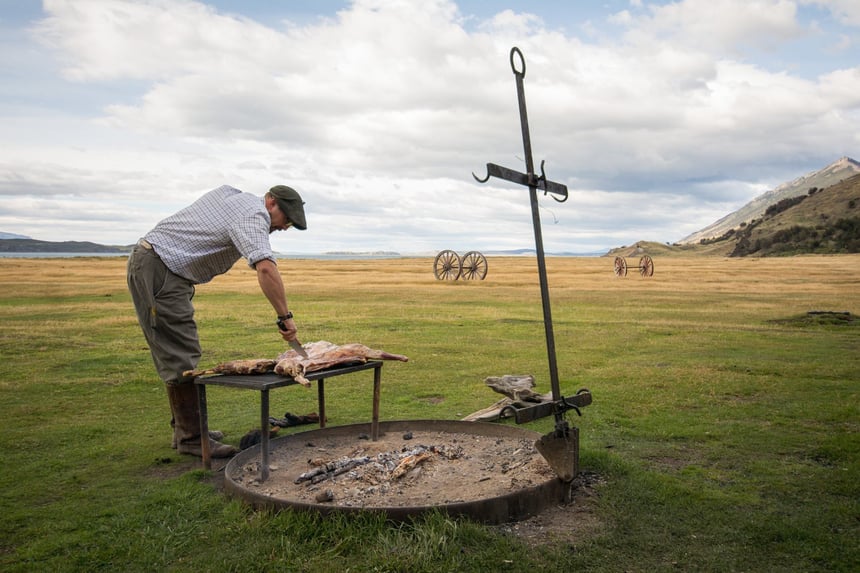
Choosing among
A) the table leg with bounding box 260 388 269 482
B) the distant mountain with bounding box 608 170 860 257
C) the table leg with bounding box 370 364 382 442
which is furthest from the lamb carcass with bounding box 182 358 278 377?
the distant mountain with bounding box 608 170 860 257

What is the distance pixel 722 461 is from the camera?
5.56 meters

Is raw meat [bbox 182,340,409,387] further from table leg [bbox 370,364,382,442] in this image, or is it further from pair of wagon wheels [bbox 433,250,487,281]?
pair of wagon wheels [bbox 433,250,487,281]

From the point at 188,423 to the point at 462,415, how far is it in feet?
9.59

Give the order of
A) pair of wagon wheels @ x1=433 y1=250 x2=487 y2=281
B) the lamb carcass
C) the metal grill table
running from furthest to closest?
pair of wagon wheels @ x1=433 y1=250 x2=487 y2=281
the lamb carcass
the metal grill table

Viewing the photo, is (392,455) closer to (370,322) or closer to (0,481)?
(0,481)

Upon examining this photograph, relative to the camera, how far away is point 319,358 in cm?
524

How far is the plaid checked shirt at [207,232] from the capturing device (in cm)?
509

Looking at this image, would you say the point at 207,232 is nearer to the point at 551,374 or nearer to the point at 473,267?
the point at 551,374

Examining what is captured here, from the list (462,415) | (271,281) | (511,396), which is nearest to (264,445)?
(271,281)

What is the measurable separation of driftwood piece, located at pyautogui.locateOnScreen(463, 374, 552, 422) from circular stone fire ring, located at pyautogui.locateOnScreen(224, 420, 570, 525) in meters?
0.76

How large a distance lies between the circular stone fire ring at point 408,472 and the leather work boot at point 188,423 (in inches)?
21.3

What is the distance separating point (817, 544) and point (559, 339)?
9.94m

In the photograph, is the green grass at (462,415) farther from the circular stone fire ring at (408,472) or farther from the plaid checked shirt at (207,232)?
the plaid checked shirt at (207,232)

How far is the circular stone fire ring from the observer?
4137 millimetres
